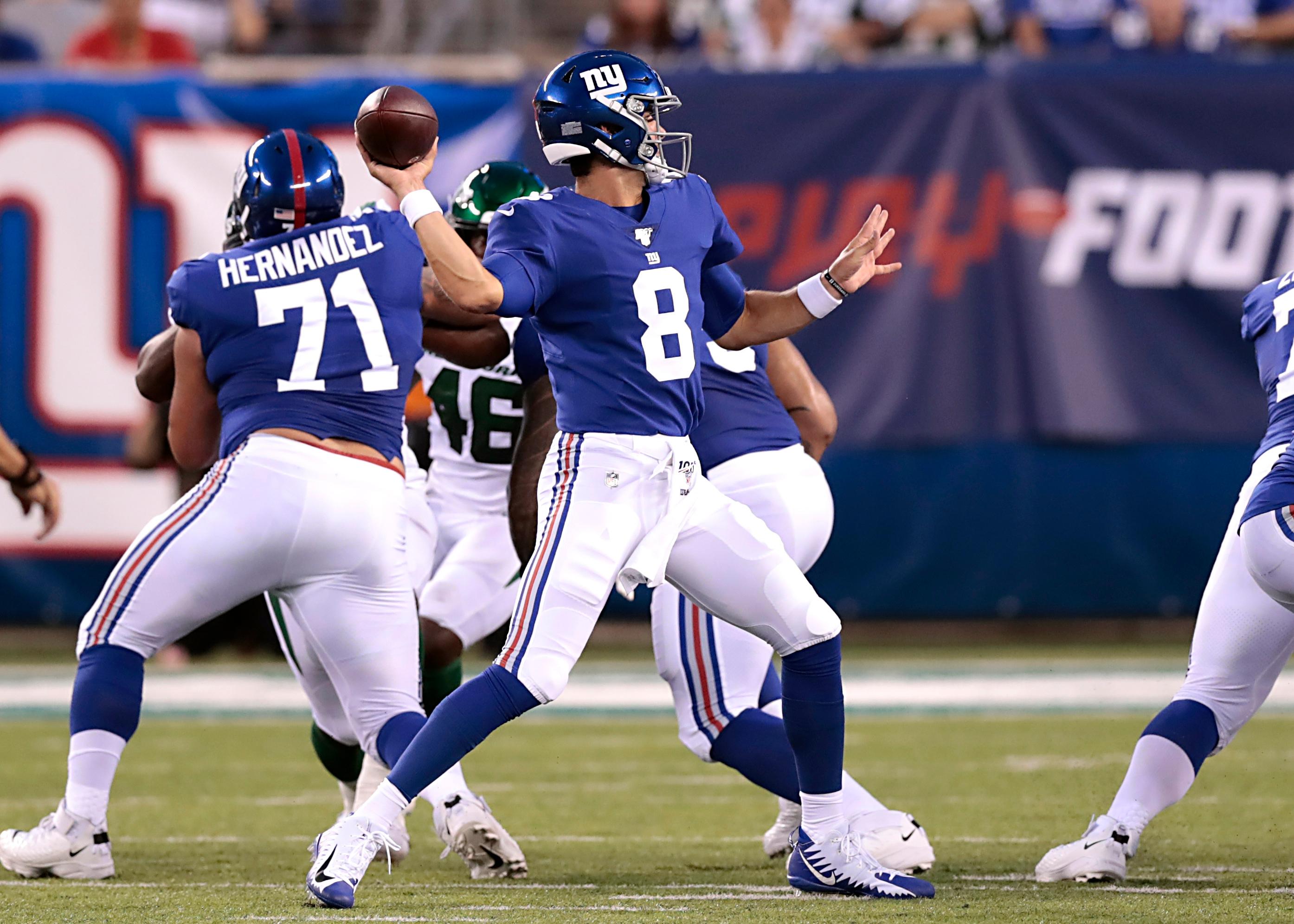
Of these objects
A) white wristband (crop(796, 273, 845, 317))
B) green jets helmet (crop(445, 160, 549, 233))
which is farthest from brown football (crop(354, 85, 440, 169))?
green jets helmet (crop(445, 160, 549, 233))

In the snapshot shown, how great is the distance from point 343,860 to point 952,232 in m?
6.61

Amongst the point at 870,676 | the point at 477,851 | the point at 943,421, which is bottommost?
the point at 870,676

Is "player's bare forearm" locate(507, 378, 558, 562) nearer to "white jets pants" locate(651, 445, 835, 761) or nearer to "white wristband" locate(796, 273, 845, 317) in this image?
"white jets pants" locate(651, 445, 835, 761)

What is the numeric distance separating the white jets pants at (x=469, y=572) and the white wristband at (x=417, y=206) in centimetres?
151

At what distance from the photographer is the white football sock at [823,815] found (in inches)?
154

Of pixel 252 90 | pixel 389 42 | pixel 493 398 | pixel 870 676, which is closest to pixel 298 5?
pixel 389 42

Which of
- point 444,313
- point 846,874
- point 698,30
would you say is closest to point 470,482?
point 444,313

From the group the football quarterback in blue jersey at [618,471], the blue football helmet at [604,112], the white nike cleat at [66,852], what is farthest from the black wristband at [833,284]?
the white nike cleat at [66,852]

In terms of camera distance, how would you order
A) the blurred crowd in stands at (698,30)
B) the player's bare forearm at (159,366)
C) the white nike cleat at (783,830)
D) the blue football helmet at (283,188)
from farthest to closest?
the blurred crowd in stands at (698,30) < the white nike cleat at (783,830) < the player's bare forearm at (159,366) < the blue football helmet at (283,188)

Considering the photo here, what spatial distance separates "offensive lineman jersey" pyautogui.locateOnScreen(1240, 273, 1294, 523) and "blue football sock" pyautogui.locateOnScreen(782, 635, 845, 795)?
89 centimetres

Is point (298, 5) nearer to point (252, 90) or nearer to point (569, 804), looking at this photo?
point (252, 90)

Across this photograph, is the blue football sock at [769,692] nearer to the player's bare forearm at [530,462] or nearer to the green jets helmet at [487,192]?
the player's bare forearm at [530,462]

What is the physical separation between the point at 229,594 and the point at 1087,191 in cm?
654

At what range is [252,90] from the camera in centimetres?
979
